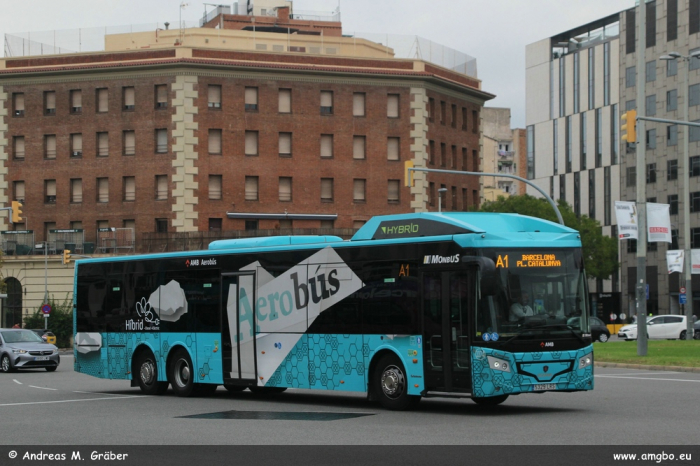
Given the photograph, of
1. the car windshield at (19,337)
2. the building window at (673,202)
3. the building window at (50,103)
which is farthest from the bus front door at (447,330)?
the building window at (673,202)

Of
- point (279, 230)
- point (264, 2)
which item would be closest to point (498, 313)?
point (279, 230)

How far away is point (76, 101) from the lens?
64562 millimetres

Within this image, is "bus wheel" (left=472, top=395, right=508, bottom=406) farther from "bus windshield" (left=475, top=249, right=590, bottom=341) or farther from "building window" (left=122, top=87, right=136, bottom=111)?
"building window" (left=122, top=87, right=136, bottom=111)

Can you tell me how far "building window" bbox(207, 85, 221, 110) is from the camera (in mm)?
62688

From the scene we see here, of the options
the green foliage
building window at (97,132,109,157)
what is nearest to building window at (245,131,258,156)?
building window at (97,132,109,157)

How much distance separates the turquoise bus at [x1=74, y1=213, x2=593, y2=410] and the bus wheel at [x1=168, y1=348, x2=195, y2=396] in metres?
0.04

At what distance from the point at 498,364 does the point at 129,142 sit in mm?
50148

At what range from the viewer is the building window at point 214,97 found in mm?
62688

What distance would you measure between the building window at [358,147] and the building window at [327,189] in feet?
6.93

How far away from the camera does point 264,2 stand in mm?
79562

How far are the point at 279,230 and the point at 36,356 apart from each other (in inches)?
1090

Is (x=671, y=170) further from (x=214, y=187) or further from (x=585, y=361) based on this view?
(x=585, y=361)

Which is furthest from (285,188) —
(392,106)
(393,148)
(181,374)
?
(181,374)

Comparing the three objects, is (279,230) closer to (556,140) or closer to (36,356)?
(36,356)
